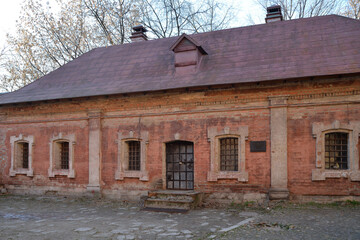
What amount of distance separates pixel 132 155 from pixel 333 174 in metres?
7.45

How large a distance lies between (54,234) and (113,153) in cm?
562

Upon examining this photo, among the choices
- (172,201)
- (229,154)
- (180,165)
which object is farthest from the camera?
(180,165)

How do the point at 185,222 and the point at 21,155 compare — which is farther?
the point at 21,155

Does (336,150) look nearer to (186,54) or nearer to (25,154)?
(186,54)

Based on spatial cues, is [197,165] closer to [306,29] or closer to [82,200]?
[82,200]

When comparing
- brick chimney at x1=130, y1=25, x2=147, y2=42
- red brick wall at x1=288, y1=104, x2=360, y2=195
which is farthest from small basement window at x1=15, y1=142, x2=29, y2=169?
red brick wall at x1=288, y1=104, x2=360, y2=195

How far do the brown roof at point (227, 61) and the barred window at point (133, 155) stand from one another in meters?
2.28

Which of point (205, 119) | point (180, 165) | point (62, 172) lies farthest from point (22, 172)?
point (205, 119)

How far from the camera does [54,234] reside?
7.91 metres

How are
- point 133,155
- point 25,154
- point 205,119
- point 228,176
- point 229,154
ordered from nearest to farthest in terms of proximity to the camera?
point 228,176, point 229,154, point 205,119, point 133,155, point 25,154

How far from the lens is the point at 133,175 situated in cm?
1288

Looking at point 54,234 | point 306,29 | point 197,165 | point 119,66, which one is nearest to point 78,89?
point 119,66

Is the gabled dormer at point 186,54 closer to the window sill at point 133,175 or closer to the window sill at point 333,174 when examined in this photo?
the window sill at point 133,175

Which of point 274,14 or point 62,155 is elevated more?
point 274,14
